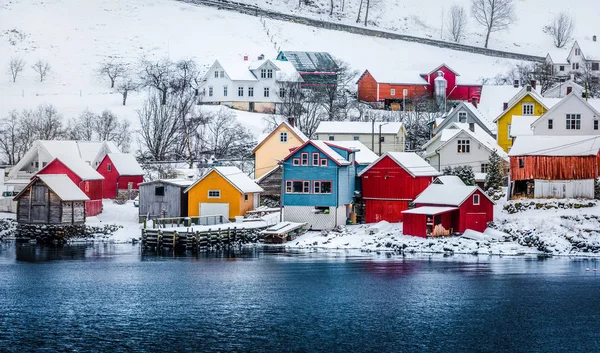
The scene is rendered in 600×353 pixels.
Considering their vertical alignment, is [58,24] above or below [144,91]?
above

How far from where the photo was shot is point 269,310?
40.0m

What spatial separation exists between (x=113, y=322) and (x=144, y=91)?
64.7 m

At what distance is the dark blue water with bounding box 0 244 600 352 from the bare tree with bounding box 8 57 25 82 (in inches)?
2272

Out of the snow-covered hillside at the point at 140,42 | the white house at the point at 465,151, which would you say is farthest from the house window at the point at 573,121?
the snow-covered hillside at the point at 140,42

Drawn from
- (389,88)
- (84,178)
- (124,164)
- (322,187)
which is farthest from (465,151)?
(389,88)

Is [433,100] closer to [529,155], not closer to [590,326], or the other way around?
[529,155]

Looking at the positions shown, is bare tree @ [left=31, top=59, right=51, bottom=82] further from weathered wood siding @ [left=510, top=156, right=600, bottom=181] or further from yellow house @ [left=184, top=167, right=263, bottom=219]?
weathered wood siding @ [left=510, top=156, right=600, bottom=181]

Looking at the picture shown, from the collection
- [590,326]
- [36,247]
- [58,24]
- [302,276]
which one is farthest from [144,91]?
[590,326]

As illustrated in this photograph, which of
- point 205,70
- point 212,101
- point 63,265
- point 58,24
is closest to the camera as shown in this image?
point 63,265

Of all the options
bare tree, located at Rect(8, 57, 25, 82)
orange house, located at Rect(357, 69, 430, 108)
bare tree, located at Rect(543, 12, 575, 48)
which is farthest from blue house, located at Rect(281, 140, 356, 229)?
bare tree, located at Rect(543, 12, 575, 48)

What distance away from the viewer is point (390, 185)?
194 feet

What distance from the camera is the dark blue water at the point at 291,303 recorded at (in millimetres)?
35031

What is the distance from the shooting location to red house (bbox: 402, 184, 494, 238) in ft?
175

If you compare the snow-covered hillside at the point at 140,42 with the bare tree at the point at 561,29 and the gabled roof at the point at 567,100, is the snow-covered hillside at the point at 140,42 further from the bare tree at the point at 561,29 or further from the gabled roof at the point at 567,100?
the gabled roof at the point at 567,100
